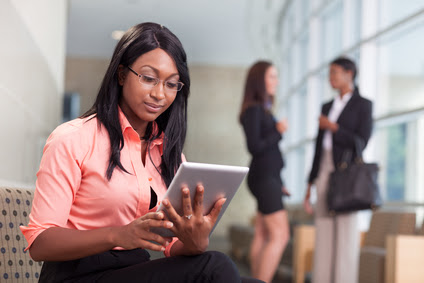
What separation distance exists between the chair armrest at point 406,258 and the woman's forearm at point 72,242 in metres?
2.74

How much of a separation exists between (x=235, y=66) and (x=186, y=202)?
1219cm

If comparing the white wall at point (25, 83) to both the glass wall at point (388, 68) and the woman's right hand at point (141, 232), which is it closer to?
the woman's right hand at point (141, 232)

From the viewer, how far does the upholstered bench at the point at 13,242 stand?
5.25 feet

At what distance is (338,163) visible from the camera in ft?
12.6

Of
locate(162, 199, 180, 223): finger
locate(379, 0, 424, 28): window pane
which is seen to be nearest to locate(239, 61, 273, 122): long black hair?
locate(379, 0, 424, 28): window pane

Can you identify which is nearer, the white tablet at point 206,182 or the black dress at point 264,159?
the white tablet at point 206,182

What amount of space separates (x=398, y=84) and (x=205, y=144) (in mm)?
8094

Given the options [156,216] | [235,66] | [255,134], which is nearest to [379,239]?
[255,134]

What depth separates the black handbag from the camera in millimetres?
3670

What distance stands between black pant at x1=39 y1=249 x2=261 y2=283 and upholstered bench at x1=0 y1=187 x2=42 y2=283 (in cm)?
21

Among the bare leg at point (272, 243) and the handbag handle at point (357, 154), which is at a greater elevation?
the handbag handle at point (357, 154)

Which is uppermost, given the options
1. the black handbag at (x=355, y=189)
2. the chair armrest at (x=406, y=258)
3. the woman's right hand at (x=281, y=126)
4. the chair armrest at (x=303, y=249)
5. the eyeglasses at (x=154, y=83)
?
the eyeglasses at (x=154, y=83)

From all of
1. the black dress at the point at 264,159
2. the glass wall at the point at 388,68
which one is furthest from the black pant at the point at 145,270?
the glass wall at the point at 388,68

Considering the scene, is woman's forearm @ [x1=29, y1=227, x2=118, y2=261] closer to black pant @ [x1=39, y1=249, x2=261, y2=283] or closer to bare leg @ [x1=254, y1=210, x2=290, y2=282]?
black pant @ [x1=39, y1=249, x2=261, y2=283]
